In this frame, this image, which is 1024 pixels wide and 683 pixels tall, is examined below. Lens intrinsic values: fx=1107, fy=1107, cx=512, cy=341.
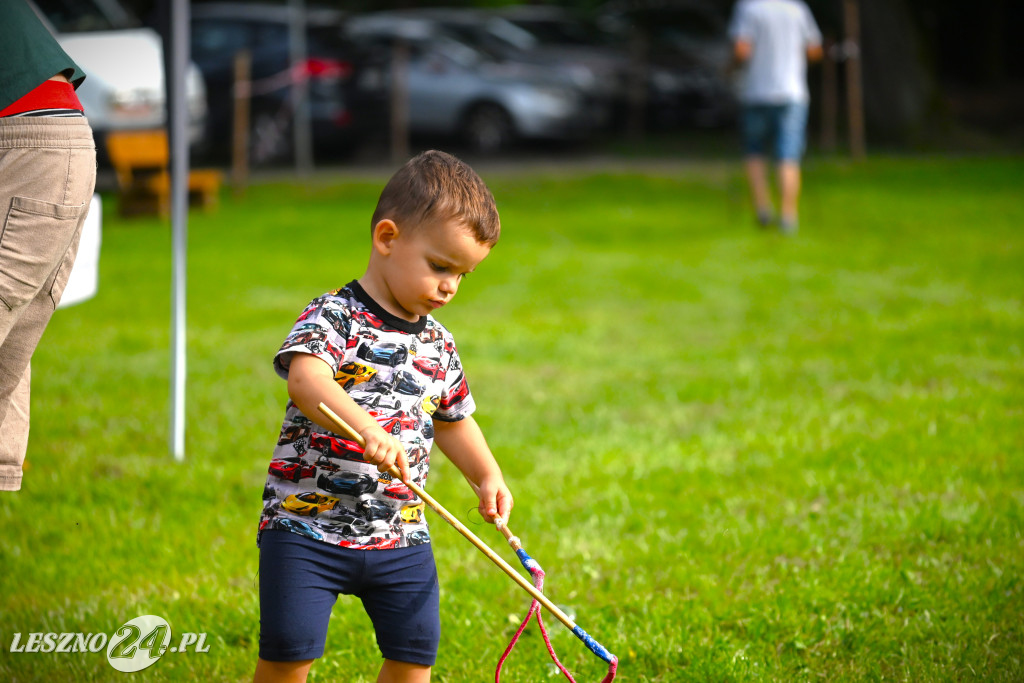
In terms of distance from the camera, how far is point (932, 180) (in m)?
13.3

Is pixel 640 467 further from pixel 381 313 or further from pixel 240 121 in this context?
pixel 240 121

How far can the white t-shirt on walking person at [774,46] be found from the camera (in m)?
9.90

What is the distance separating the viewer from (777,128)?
1009 cm

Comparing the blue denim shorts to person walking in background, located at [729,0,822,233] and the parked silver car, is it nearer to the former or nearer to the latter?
person walking in background, located at [729,0,822,233]

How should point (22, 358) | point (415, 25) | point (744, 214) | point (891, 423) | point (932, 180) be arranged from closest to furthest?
point (22, 358), point (891, 423), point (744, 214), point (932, 180), point (415, 25)

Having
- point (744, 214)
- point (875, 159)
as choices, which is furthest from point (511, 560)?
point (875, 159)

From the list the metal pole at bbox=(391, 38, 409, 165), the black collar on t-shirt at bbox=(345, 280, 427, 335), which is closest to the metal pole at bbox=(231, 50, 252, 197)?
the metal pole at bbox=(391, 38, 409, 165)

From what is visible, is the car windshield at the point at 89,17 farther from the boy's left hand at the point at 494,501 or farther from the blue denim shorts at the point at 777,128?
the boy's left hand at the point at 494,501

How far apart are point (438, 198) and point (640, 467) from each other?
234 centimetres

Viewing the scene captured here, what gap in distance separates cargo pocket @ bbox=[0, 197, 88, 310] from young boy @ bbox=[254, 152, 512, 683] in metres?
0.56

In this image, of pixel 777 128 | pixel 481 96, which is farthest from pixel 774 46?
pixel 481 96

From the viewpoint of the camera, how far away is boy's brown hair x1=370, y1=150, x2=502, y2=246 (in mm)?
2152

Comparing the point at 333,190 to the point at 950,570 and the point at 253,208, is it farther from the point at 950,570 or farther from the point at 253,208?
the point at 950,570

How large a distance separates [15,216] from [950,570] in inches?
105
